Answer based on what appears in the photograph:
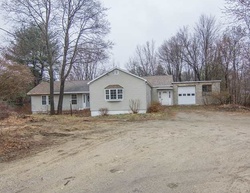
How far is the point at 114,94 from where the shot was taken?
23891 millimetres

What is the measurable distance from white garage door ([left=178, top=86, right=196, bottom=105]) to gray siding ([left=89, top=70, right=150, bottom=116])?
11146 millimetres

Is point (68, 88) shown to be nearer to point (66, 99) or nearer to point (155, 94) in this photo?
point (66, 99)

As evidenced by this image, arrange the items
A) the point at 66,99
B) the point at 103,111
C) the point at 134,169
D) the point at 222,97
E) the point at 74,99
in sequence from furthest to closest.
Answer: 1. the point at 66,99
2. the point at 74,99
3. the point at 222,97
4. the point at 103,111
5. the point at 134,169

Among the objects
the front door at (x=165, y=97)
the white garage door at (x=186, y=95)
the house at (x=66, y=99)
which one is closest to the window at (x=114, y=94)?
the house at (x=66, y=99)

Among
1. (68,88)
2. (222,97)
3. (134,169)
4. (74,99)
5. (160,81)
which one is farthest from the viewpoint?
(160,81)

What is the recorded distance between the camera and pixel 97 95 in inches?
951

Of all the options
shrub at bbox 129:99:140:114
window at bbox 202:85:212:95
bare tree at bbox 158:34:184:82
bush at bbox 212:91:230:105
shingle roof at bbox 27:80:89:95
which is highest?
bare tree at bbox 158:34:184:82

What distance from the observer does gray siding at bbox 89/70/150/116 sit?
2359 cm

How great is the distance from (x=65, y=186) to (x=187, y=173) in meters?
2.33

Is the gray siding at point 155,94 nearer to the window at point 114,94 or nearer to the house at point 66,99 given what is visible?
the house at point 66,99

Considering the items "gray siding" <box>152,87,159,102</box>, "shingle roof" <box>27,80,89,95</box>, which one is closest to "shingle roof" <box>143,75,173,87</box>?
"gray siding" <box>152,87,159,102</box>

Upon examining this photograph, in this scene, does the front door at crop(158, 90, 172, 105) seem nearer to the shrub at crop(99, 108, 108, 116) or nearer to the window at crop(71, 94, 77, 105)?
the window at crop(71, 94, 77, 105)

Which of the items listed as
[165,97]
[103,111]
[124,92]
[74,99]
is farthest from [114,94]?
[165,97]

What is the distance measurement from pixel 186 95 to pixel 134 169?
1145 inches
